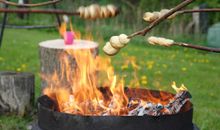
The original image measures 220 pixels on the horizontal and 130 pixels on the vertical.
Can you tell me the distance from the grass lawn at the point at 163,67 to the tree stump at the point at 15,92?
0.11 metres

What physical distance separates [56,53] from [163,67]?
3356 millimetres

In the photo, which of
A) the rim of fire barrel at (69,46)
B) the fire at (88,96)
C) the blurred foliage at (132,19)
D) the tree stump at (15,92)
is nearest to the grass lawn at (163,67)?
the tree stump at (15,92)

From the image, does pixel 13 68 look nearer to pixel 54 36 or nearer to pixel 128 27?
pixel 54 36

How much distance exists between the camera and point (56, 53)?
16.0 ft

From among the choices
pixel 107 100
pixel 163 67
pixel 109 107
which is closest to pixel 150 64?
pixel 163 67

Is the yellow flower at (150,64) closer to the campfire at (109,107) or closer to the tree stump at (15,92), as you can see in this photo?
the tree stump at (15,92)

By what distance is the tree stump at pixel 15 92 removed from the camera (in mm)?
4996

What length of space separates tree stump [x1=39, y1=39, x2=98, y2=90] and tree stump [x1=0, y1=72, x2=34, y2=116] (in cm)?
19

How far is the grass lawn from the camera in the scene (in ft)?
17.3

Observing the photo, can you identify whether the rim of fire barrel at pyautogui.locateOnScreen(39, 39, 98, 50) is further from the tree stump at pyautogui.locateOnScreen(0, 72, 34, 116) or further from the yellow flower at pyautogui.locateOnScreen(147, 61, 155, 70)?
the yellow flower at pyautogui.locateOnScreen(147, 61, 155, 70)

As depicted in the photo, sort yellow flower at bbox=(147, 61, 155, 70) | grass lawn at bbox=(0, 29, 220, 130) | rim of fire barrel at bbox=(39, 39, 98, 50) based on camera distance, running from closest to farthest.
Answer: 1. rim of fire barrel at bbox=(39, 39, 98, 50)
2. grass lawn at bbox=(0, 29, 220, 130)
3. yellow flower at bbox=(147, 61, 155, 70)

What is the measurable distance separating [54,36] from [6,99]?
6.04 metres

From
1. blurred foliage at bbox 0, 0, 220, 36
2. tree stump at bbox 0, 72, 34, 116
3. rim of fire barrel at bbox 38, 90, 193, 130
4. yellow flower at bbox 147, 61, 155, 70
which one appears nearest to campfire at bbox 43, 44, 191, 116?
rim of fire barrel at bbox 38, 90, 193, 130

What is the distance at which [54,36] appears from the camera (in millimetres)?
11000
